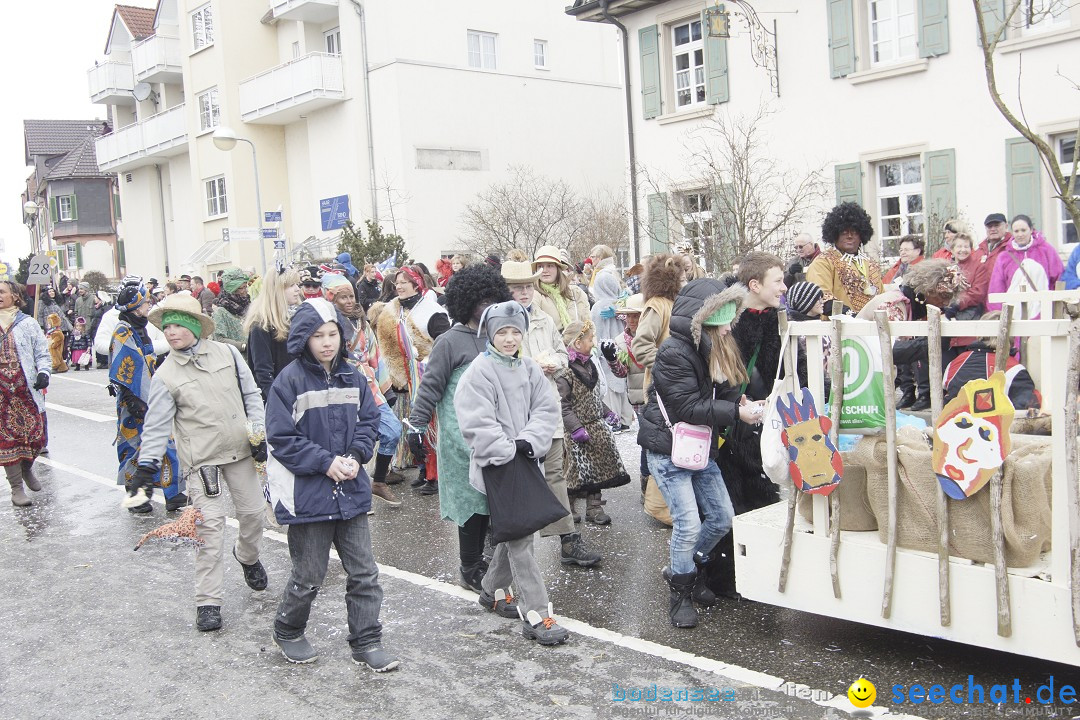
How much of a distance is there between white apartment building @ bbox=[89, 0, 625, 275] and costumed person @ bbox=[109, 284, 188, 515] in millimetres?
14999

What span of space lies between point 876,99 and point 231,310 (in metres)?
11.8

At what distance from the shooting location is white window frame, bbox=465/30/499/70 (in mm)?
29859

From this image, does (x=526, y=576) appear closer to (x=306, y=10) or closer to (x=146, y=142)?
(x=306, y=10)

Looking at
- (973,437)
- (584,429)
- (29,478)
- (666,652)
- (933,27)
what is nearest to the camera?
(973,437)

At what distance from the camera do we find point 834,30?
16.6 meters

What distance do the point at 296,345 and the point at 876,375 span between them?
264 cm

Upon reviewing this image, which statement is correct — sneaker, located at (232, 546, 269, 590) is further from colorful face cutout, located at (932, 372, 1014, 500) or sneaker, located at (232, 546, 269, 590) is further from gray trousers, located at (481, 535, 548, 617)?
colorful face cutout, located at (932, 372, 1014, 500)

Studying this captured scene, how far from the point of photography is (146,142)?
3847cm

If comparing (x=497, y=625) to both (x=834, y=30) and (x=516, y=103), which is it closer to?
(x=834, y=30)

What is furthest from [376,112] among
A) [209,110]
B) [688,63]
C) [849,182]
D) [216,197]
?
[849,182]

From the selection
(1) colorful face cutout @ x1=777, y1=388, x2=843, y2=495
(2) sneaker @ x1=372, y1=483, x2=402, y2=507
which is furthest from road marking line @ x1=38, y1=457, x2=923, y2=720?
(2) sneaker @ x1=372, y1=483, x2=402, y2=507

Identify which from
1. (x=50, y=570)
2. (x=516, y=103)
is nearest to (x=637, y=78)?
(x=516, y=103)

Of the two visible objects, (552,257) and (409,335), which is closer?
(552,257)

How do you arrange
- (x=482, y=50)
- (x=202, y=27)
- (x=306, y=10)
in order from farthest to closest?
(x=202, y=27), (x=482, y=50), (x=306, y=10)
